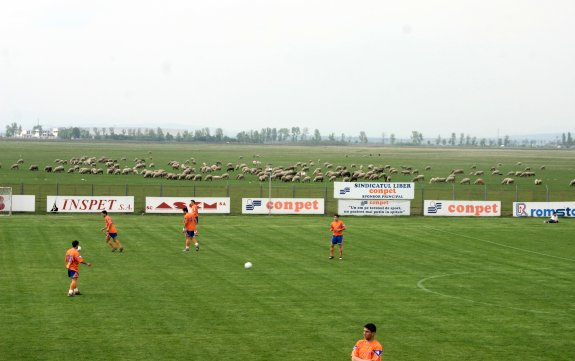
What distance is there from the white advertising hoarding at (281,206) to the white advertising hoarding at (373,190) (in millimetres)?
1709

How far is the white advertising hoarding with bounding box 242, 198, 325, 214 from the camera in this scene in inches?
2199

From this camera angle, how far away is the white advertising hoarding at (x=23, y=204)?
2081 inches

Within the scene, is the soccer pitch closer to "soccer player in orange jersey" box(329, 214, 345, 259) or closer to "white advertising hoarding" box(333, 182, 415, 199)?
"soccer player in orange jersey" box(329, 214, 345, 259)

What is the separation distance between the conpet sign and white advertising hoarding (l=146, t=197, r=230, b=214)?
13333 millimetres

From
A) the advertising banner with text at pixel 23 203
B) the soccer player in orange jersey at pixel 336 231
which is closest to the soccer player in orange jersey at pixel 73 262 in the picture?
the soccer player in orange jersey at pixel 336 231

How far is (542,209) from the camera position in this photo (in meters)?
57.9

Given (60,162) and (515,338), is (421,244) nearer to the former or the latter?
(515,338)

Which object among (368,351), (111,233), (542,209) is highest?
(368,351)

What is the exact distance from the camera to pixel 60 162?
122 m

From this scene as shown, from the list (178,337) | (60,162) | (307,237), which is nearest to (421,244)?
(307,237)

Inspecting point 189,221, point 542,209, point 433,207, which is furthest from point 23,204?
point 542,209

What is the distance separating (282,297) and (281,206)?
3063 centimetres

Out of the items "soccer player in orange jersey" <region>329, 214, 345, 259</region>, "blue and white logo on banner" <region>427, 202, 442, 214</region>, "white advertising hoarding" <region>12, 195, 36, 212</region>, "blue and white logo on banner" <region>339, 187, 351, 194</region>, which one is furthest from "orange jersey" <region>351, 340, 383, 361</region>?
"blue and white logo on banner" <region>427, 202, 442, 214</region>

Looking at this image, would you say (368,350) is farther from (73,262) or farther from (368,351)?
(73,262)
